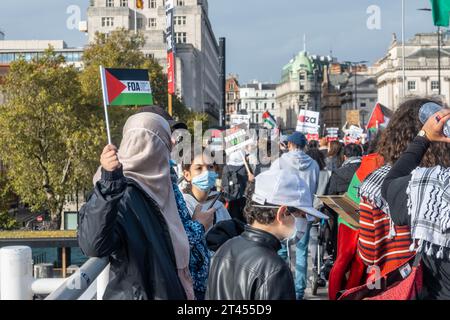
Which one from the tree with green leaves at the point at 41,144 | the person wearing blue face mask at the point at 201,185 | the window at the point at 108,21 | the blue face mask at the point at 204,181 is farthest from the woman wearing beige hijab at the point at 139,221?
the window at the point at 108,21

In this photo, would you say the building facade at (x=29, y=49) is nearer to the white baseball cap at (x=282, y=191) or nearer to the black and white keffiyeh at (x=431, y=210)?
the white baseball cap at (x=282, y=191)

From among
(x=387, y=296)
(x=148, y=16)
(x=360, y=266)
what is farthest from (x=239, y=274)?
(x=148, y=16)

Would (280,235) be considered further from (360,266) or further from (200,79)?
(200,79)

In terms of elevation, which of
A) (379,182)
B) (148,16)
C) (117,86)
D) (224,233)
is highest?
(148,16)

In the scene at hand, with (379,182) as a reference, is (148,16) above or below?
above

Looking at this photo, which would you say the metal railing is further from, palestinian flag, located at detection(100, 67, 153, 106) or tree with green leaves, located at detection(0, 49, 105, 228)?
tree with green leaves, located at detection(0, 49, 105, 228)

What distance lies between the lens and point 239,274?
12.3 feet

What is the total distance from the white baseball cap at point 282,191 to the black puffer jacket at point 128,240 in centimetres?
54

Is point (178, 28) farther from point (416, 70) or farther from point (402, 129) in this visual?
point (402, 129)

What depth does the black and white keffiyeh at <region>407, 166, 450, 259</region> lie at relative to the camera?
411cm

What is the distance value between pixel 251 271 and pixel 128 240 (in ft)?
2.03

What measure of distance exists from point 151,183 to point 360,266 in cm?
240

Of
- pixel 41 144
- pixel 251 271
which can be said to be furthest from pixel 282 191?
pixel 41 144

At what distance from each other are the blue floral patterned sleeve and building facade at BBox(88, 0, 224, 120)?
283 feet
